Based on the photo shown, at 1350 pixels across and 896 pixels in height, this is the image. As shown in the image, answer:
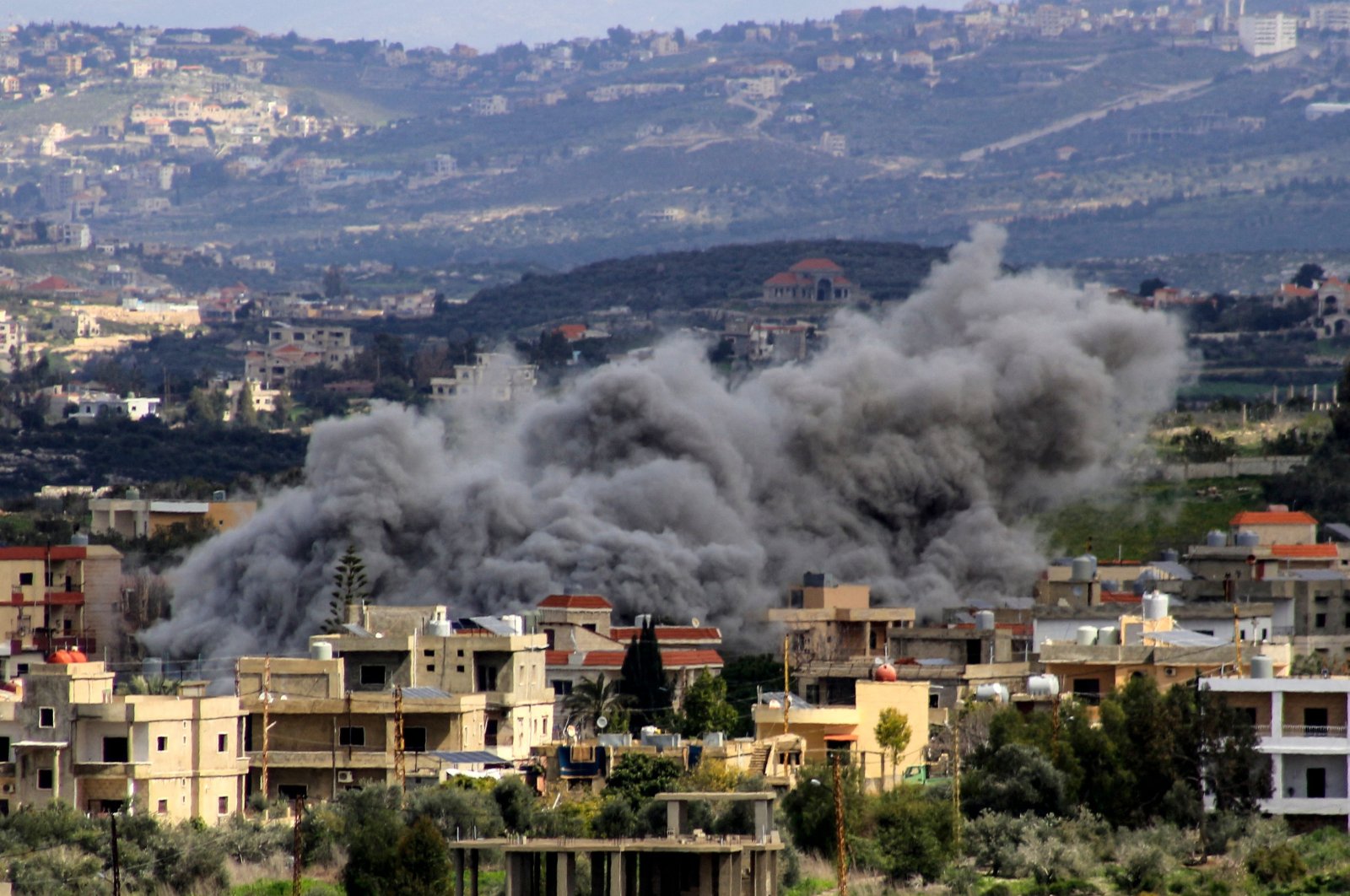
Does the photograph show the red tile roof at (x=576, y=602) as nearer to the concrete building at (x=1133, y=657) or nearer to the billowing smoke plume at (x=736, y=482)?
the billowing smoke plume at (x=736, y=482)

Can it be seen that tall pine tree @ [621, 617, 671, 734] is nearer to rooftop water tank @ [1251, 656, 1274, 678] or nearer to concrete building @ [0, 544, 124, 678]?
rooftop water tank @ [1251, 656, 1274, 678]

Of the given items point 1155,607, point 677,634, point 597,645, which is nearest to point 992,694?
point 1155,607

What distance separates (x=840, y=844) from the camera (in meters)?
38.3

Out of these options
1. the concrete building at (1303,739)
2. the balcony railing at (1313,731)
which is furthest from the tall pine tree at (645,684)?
the balcony railing at (1313,731)

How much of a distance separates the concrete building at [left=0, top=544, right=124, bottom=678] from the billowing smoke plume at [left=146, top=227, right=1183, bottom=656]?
168 centimetres

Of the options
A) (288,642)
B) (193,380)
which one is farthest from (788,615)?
(193,380)

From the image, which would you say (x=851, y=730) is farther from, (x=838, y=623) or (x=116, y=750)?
(x=838, y=623)

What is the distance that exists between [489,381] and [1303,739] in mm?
88071

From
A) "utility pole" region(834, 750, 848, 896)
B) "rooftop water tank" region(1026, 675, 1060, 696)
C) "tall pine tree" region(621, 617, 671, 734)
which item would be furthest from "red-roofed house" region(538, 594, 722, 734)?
"utility pole" region(834, 750, 848, 896)

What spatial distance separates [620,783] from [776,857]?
893 cm

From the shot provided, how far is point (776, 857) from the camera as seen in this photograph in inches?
1527

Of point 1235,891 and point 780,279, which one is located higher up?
point 780,279

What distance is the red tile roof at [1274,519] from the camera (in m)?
75.5

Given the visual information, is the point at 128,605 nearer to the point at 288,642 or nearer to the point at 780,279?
the point at 288,642
